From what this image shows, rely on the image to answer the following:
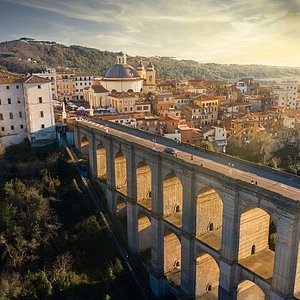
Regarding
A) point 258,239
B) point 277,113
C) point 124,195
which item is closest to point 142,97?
point 277,113

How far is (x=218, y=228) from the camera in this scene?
88.5 ft

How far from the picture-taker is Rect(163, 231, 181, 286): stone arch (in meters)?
29.3

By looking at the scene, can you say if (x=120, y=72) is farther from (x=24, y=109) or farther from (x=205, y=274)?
(x=205, y=274)

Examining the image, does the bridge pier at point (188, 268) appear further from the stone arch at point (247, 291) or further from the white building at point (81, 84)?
the white building at point (81, 84)

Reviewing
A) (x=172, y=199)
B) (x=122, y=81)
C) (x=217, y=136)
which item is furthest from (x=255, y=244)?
(x=122, y=81)

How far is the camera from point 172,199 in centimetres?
2883

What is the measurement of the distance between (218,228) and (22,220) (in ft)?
59.6

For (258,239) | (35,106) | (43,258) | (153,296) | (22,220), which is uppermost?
(35,106)

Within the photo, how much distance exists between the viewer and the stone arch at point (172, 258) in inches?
1153

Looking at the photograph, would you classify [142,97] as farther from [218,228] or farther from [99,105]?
[218,228]

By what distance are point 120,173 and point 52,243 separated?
31.2 ft

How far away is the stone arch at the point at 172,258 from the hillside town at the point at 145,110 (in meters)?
19.2

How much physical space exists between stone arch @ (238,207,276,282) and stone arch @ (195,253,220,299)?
429cm

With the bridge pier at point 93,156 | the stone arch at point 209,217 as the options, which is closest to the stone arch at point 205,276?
the stone arch at point 209,217
